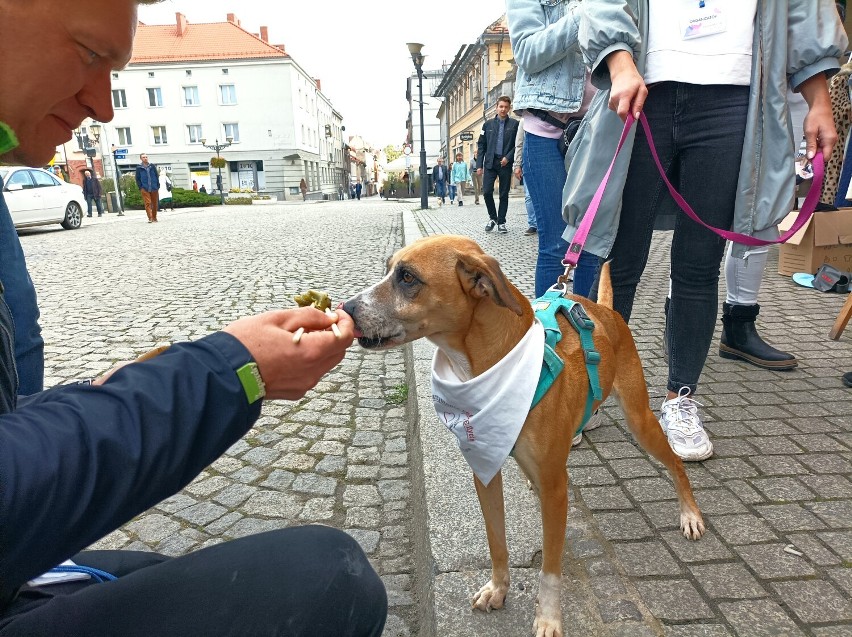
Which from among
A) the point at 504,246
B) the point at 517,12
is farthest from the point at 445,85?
the point at 517,12

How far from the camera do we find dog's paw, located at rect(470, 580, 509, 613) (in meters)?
2.04

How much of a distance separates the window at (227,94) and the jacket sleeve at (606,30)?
59504mm

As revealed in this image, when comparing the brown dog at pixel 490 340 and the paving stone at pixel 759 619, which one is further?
the brown dog at pixel 490 340

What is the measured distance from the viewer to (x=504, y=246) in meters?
10.1

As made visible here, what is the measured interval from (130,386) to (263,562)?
43 centimetres

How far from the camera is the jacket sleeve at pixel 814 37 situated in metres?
2.61

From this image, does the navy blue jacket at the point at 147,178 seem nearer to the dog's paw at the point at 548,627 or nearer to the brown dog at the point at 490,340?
the brown dog at the point at 490,340

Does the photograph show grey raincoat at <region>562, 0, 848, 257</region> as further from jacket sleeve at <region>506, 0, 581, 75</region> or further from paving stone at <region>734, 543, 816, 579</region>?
paving stone at <region>734, 543, 816, 579</region>

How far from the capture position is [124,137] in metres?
55.7

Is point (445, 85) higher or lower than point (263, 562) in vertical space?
higher

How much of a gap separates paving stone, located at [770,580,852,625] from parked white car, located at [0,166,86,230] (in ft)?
60.2

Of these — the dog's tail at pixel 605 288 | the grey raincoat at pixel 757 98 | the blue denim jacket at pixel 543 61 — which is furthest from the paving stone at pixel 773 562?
the blue denim jacket at pixel 543 61

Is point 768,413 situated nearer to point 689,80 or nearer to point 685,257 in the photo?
point 685,257

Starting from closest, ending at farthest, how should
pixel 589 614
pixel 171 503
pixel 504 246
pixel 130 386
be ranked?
pixel 130 386, pixel 589 614, pixel 171 503, pixel 504 246
